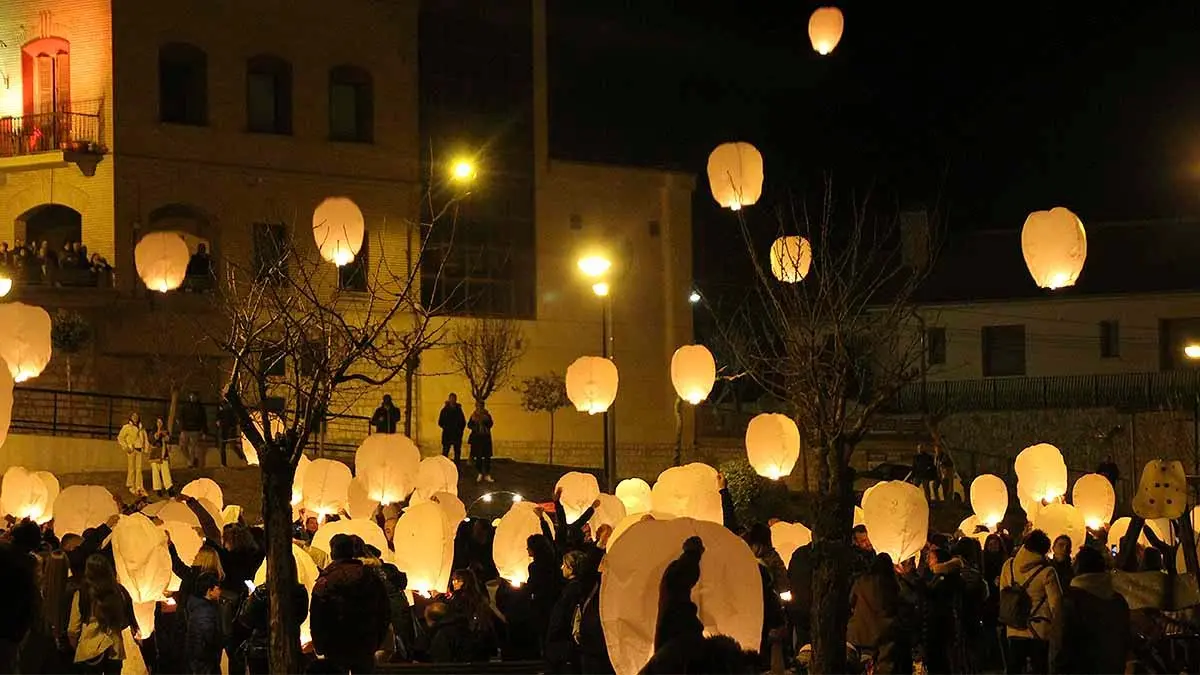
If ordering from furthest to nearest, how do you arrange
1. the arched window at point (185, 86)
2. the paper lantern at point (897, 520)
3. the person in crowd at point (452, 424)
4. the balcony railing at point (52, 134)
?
the arched window at point (185, 86)
the balcony railing at point (52, 134)
the person in crowd at point (452, 424)
the paper lantern at point (897, 520)

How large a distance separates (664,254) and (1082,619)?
34733 mm

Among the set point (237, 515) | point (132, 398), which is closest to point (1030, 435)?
point (132, 398)

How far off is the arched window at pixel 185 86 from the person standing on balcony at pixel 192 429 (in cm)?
902

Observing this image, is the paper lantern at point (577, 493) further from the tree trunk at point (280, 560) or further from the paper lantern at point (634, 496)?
the tree trunk at point (280, 560)

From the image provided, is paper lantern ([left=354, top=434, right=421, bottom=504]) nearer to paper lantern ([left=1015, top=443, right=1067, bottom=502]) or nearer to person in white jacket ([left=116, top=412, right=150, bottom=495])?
paper lantern ([left=1015, top=443, right=1067, bottom=502])

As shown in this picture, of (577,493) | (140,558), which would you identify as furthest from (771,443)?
(140,558)

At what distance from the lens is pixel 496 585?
626 inches

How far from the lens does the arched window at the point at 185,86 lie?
39031mm

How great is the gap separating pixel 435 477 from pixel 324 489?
1490 mm

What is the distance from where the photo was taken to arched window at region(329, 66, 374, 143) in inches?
1629

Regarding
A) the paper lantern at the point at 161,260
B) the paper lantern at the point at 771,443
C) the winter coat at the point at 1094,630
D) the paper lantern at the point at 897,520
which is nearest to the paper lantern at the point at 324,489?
the paper lantern at the point at 771,443

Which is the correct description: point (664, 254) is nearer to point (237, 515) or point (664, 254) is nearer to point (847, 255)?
point (847, 255)

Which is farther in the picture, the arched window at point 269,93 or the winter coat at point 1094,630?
the arched window at point 269,93

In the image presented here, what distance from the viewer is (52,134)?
123 ft
